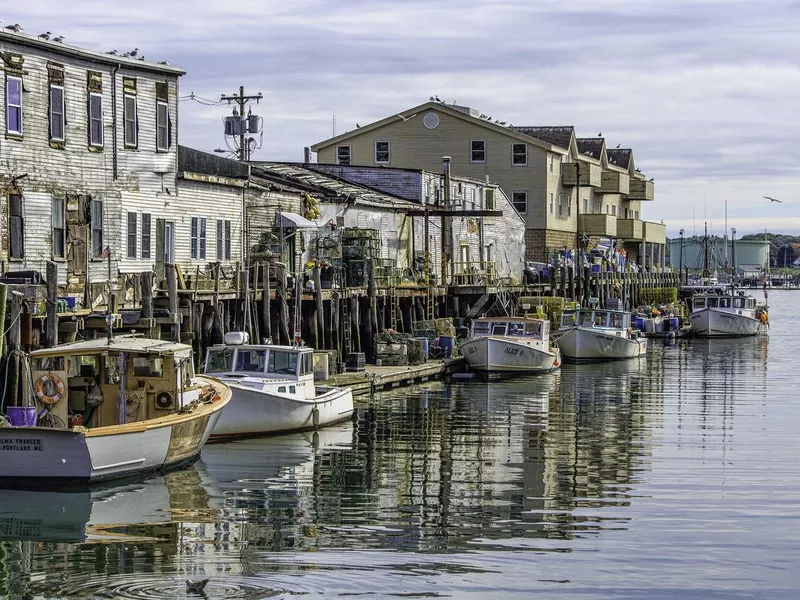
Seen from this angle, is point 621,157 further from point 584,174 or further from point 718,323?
point 718,323

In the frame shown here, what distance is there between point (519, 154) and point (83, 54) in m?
48.1

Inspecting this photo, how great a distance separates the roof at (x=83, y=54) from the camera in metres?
34.6

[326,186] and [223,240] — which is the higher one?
[326,186]

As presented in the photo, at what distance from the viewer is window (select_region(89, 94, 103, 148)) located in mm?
38094

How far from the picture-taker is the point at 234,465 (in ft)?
93.5

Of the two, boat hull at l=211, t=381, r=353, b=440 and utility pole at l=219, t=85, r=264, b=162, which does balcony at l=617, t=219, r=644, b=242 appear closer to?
utility pole at l=219, t=85, r=264, b=162

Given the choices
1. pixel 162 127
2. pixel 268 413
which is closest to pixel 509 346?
pixel 162 127

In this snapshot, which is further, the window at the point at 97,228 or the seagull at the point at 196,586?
the window at the point at 97,228

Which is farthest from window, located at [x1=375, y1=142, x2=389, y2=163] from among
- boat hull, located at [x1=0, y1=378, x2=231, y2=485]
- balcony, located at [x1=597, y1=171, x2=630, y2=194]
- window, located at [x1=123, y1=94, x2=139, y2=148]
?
boat hull, located at [x1=0, y1=378, x2=231, y2=485]

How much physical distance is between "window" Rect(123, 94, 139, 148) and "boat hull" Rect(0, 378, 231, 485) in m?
15.7

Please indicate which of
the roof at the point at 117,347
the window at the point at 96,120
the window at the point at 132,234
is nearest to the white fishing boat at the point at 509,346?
the window at the point at 132,234

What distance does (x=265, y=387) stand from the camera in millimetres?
32062

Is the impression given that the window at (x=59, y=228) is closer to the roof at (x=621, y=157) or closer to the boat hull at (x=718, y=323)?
the boat hull at (x=718, y=323)

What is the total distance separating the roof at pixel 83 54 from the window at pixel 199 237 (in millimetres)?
4641
